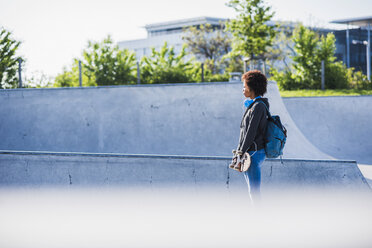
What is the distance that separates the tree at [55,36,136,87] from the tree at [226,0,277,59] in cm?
574

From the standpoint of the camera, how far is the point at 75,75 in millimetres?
22875

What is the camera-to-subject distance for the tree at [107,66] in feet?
64.0

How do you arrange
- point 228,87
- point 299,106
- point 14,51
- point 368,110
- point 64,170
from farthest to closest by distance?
point 14,51 → point 299,106 → point 368,110 → point 228,87 → point 64,170

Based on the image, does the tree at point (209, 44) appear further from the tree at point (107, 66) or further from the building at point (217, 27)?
the tree at point (107, 66)

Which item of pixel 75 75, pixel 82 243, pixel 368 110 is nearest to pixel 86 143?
pixel 82 243

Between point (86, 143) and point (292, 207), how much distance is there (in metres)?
6.49

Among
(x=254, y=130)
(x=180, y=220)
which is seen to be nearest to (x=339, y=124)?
(x=180, y=220)

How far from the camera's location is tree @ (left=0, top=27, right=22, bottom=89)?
16984 mm

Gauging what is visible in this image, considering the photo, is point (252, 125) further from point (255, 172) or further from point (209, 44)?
point (209, 44)

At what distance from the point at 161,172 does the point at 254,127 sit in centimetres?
204

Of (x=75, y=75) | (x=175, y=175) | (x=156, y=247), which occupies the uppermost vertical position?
(x=75, y=75)

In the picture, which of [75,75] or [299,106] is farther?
[75,75]

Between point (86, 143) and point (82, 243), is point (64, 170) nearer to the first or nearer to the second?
point (82, 243)

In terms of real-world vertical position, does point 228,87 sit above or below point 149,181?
above
